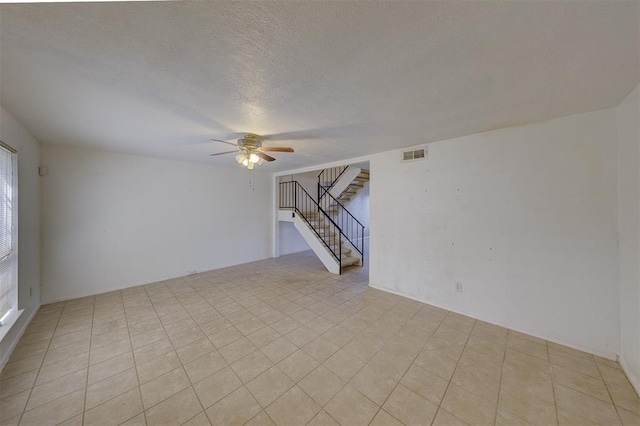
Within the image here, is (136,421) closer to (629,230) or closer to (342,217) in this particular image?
(629,230)

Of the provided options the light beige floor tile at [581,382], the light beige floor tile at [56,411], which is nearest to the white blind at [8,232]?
the light beige floor tile at [56,411]

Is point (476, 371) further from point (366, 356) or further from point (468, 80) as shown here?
point (468, 80)

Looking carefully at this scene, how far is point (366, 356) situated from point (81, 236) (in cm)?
494

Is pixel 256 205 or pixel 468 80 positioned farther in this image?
pixel 256 205

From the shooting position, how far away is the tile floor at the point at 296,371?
5.28ft

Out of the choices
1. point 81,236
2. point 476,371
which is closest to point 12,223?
point 81,236

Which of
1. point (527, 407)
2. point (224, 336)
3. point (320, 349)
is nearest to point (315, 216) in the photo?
point (224, 336)

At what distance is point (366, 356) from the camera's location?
2.21m

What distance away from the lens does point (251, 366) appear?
2080 millimetres

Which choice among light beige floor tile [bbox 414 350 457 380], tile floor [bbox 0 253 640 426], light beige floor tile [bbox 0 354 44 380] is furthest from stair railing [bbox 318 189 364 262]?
light beige floor tile [bbox 0 354 44 380]

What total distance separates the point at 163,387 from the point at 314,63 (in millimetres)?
2902

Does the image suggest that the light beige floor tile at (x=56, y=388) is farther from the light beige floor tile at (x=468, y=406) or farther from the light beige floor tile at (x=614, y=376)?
the light beige floor tile at (x=614, y=376)

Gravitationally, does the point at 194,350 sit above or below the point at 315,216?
below

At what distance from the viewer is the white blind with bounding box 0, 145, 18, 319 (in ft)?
7.49
